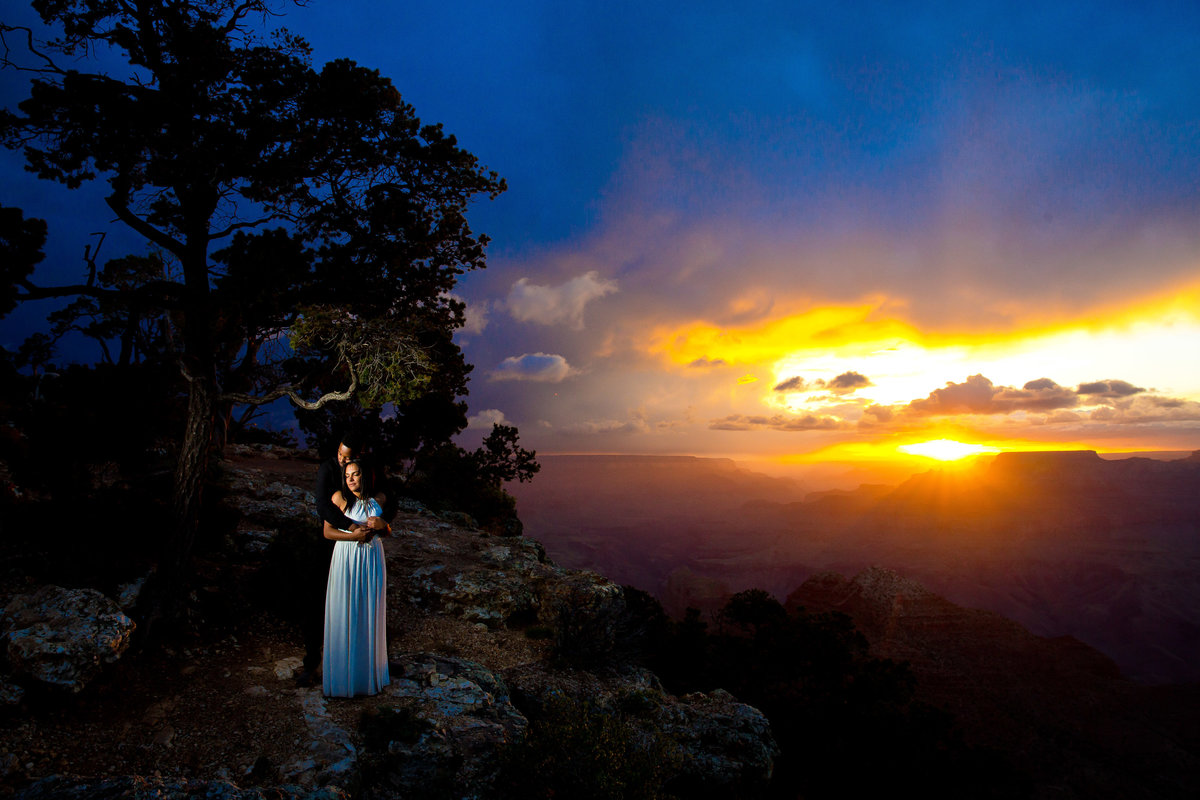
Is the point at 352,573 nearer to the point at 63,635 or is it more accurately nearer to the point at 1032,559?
the point at 63,635

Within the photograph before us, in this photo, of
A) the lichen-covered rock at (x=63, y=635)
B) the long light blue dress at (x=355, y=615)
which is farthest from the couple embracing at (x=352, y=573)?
the lichen-covered rock at (x=63, y=635)

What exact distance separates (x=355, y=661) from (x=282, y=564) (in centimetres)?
491

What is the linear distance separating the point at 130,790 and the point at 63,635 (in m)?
3.50

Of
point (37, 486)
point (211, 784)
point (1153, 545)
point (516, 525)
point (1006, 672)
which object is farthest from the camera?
point (1153, 545)

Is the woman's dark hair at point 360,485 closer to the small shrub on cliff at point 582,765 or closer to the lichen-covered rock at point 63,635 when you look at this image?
the lichen-covered rock at point 63,635

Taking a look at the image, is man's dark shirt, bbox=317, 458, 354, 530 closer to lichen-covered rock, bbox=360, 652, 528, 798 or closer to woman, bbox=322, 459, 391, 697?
woman, bbox=322, 459, 391, 697

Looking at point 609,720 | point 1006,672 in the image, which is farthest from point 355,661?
point 1006,672

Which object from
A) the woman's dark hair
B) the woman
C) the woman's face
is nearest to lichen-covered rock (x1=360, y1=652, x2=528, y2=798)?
the woman

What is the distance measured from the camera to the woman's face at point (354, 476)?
19.8ft

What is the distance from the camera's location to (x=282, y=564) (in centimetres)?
1001

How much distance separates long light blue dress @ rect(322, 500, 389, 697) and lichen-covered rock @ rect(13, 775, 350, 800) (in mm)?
1850

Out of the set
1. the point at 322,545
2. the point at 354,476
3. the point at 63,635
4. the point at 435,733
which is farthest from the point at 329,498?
the point at 63,635

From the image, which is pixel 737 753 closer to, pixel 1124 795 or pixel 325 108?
pixel 325 108

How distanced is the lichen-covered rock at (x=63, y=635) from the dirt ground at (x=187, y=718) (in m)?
0.25
